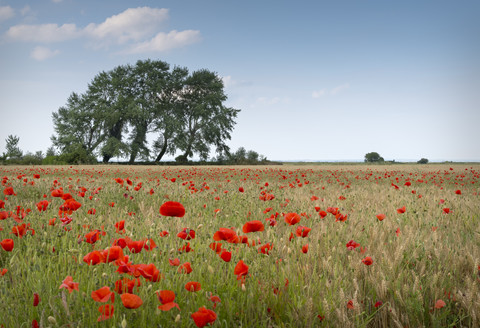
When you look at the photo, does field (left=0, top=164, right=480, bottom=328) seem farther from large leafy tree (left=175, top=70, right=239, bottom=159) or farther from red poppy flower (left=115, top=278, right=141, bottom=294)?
large leafy tree (left=175, top=70, right=239, bottom=159)

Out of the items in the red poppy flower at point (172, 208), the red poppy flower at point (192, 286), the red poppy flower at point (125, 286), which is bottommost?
the red poppy flower at point (192, 286)

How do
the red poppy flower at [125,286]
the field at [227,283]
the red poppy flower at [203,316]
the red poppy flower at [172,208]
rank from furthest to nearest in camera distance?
the red poppy flower at [172,208] < the field at [227,283] < the red poppy flower at [125,286] < the red poppy flower at [203,316]

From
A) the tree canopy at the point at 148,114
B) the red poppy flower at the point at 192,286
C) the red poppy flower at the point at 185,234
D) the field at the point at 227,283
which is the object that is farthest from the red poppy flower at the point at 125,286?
the tree canopy at the point at 148,114

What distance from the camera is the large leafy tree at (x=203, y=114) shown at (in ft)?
137

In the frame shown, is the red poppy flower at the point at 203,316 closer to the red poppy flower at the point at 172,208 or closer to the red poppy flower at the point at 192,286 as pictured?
the red poppy flower at the point at 192,286

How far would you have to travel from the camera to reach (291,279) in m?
2.00

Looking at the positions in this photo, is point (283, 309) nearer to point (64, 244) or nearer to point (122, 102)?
point (64, 244)

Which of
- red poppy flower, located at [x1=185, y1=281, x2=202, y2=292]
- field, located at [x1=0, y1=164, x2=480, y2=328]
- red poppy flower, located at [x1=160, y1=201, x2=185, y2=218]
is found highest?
red poppy flower, located at [x1=160, y1=201, x2=185, y2=218]

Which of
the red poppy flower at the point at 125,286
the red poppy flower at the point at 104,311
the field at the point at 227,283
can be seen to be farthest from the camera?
the field at the point at 227,283

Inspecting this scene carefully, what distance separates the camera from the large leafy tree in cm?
4175

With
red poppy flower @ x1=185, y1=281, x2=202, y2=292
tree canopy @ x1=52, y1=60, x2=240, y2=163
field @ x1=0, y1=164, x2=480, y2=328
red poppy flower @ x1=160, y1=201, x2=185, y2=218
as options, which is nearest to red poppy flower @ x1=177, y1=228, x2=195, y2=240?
field @ x1=0, y1=164, x2=480, y2=328

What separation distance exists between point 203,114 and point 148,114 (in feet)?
23.7

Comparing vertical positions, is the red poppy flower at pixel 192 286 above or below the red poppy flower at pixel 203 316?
below

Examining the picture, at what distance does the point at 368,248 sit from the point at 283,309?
3.94 feet
